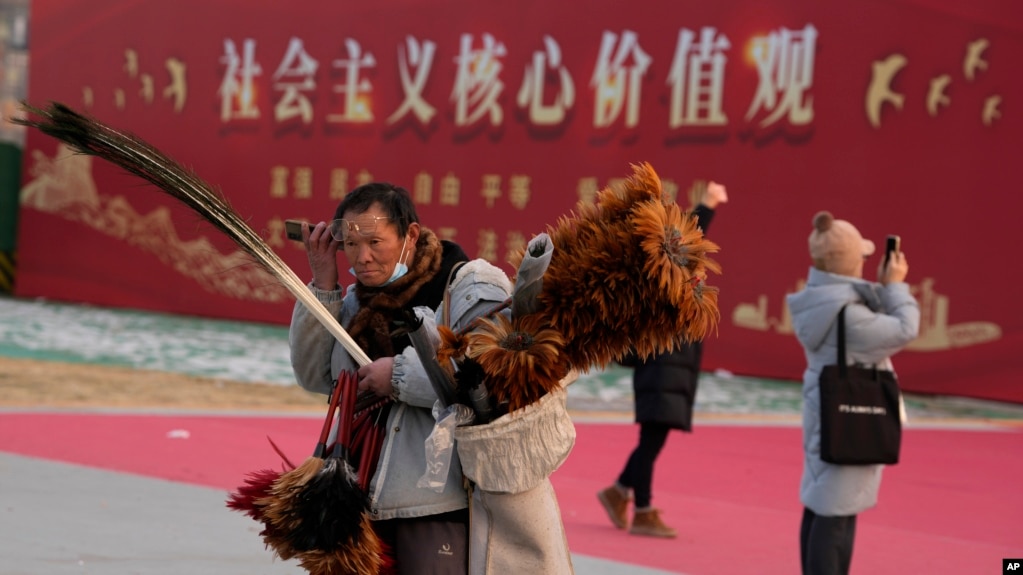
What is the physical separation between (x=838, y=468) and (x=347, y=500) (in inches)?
105

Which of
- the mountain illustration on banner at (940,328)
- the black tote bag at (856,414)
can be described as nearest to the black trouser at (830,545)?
the black tote bag at (856,414)

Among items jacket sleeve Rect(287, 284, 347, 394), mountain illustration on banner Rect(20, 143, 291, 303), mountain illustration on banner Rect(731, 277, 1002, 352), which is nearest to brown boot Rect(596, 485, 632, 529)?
jacket sleeve Rect(287, 284, 347, 394)

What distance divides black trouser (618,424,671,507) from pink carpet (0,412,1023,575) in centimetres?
26

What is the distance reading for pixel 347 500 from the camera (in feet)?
10.5

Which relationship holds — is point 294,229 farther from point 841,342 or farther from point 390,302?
point 841,342

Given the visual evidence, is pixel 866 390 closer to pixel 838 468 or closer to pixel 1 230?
pixel 838 468

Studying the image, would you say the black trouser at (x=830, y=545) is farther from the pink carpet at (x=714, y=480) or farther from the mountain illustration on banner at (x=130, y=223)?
the mountain illustration on banner at (x=130, y=223)

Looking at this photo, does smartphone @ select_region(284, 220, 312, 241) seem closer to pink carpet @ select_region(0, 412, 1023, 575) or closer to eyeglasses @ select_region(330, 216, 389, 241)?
eyeglasses @ select_region(330, 216, 389, 241)

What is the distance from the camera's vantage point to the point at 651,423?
7121 millimetres

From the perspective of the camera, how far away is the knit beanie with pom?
5512 mm

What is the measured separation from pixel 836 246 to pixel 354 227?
2681 mm

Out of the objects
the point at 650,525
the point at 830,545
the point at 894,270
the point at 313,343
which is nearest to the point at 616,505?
the point at 650,525

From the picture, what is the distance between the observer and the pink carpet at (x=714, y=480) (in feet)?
22.5

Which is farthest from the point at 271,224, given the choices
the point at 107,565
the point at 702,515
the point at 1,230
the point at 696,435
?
the point at 107,565
